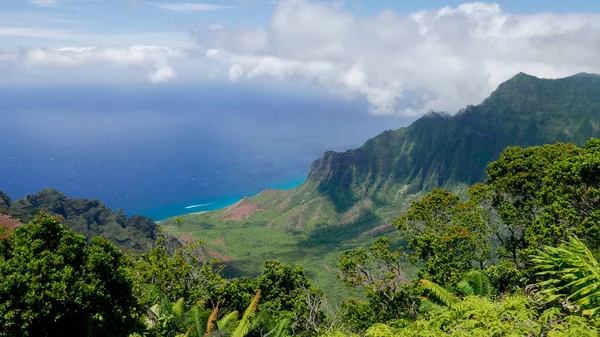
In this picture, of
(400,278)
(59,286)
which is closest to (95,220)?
(400,278)

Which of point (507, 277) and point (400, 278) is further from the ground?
point (507, 277)

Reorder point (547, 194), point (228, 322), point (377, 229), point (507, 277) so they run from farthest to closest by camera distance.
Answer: point (377, 229)
point (507, 277)
point (547, 194)
point (228, 322)

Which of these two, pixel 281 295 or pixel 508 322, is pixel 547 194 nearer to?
pixel 508 322

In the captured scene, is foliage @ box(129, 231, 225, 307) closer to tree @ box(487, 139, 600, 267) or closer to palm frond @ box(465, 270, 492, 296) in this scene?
palm frond @ box(465, 270, 492, 296)

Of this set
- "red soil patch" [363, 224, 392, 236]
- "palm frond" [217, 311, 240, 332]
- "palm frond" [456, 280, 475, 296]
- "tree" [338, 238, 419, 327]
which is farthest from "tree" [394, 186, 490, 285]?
"red soil patch" [363, 224, 392, 236]

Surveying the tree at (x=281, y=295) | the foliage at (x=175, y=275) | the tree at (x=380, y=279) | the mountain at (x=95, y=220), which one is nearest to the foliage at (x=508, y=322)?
the tree at (x=380, y=279)

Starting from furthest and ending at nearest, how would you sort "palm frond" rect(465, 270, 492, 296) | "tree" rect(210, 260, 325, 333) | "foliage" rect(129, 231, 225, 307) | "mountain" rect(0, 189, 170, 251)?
"mountain" rect(0, 189, 170, 251)
"tree" rect(210, 260, 325, 333)
"foliage" rect(129, 231, 225, 307)
"palm frond" rect(465, 270, 492, 296)

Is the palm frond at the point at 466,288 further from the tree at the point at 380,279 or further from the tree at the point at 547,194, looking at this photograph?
the tree at the point at 380,279
